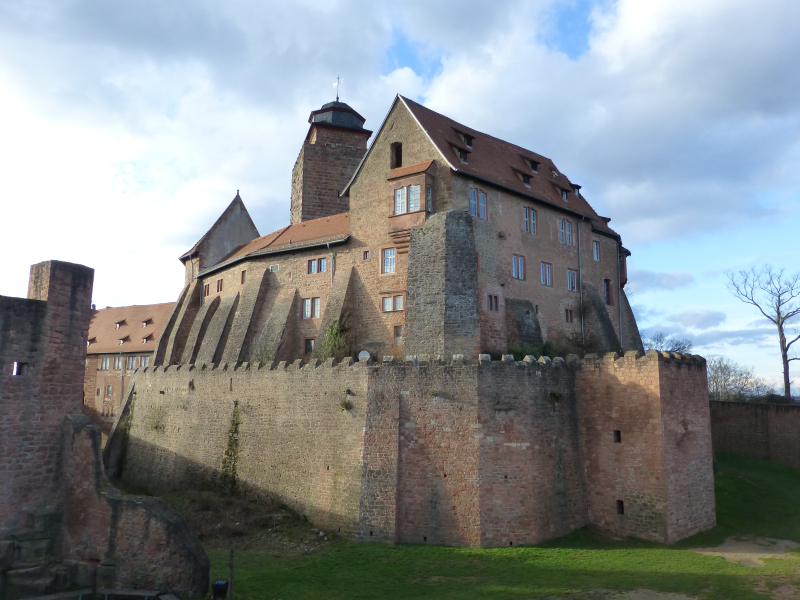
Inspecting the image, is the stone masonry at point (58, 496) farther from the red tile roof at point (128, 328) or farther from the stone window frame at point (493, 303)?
the red tile roof at point (128, 328)

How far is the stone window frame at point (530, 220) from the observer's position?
1275 inches

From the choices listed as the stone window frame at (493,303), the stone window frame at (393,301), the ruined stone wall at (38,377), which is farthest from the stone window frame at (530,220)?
the ruined stone wall at (38,377)

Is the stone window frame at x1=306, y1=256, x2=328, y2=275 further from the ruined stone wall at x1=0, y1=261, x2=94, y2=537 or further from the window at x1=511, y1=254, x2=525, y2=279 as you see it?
the ruined stone wall at x1=0, y1=261, x2=94, y2=537

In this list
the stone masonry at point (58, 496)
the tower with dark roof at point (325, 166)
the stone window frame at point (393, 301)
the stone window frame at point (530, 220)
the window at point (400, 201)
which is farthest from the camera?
the tower with dark roof at point (325, 166)

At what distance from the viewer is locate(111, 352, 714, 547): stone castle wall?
20.4m

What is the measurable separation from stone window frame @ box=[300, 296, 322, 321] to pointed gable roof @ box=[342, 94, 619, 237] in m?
6.36

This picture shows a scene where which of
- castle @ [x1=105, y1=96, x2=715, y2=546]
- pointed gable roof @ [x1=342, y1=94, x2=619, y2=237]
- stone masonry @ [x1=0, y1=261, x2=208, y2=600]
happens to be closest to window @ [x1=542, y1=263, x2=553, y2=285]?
castle @ [x1=105, y1=96, x2=715, y2=546]

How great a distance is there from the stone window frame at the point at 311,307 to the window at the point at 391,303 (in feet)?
16.5

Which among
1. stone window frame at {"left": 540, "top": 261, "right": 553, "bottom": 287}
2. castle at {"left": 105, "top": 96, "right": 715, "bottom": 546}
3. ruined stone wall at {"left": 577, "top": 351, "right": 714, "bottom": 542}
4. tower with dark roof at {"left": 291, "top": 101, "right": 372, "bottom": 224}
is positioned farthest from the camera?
tower with dark roof at {"left": 291, "top": 101, "right": 372, "bottom": 224}

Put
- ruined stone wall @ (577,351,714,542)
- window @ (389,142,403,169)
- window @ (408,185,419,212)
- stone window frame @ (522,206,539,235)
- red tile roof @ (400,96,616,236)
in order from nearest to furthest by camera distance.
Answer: ruined stone wall @ (577,351,714,542), window @ (408,185,419,212), red tile roof @ (400,96,616,236), window @ (389,142,403,169), stone window frame @ (522,206,539,235)

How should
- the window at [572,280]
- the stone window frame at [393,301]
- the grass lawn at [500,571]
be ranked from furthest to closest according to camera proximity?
the window at [572,280] → the stone window frame at [393,301] → the grass lawn at [500,571]

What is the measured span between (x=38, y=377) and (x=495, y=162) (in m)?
24.9

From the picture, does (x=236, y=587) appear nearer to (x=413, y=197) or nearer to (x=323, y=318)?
(x=323, y=318)

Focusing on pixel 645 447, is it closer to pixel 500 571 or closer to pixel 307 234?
pixel 500 571
